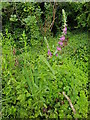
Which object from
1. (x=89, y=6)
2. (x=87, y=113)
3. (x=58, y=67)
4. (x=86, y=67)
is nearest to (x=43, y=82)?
(x=58, y=67)

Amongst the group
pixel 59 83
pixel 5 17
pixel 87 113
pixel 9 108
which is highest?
pixel 5 17

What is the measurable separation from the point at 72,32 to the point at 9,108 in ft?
8.02

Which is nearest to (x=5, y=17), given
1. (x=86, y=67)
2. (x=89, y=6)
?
(x=89, y=6)

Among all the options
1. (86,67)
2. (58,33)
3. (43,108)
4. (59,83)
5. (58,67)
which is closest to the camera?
(43,108)

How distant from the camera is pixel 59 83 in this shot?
213 cm

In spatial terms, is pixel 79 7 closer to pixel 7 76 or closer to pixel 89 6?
pixel 89 6

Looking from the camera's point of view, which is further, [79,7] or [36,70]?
[79,7]

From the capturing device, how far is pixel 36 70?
7.20 feet

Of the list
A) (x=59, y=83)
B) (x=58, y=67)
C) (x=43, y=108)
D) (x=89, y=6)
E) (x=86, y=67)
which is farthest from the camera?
(x=89, y=6)

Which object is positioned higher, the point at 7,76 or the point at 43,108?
the point at 7,76

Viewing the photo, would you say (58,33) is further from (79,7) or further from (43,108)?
(43,108)

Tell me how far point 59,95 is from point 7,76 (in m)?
0.58

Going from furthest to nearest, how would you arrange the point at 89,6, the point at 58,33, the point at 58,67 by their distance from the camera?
the point at 58,33, the point at 89,6, the point at 58,67

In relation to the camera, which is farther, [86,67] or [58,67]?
[86,67]
